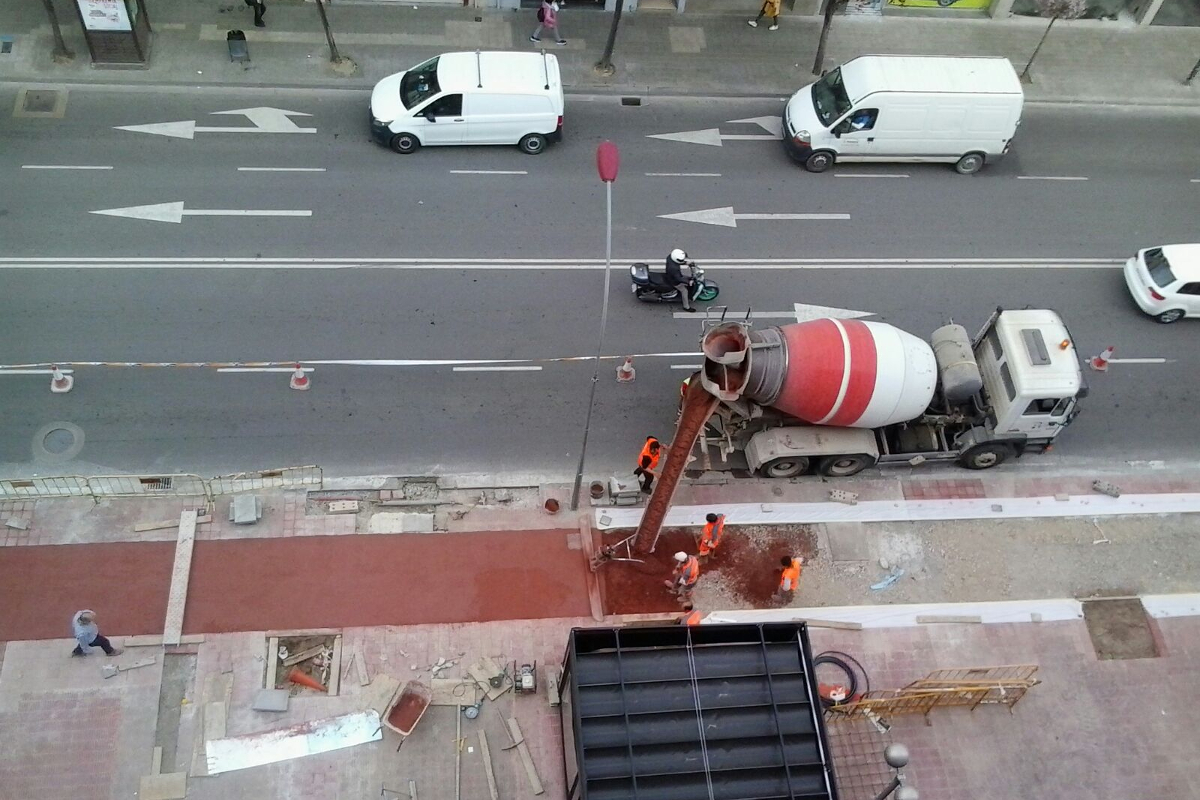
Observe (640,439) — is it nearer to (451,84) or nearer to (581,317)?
(581,317)

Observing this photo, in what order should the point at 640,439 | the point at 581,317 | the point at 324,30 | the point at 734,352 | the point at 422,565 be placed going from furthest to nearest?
the point at 324,30 < the point at 581,317 < the point at 640,439 < the point at 422,565 < the point at 734,352

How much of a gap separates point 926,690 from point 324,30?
2238 centimetres

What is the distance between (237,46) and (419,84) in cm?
536

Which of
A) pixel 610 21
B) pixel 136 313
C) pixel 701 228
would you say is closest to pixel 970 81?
pixel 701 228

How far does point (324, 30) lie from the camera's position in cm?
2686

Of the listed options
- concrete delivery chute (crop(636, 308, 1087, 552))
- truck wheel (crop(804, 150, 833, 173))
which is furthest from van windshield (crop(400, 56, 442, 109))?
concrete delivery chute (crop(636, 308, 1087, 552))

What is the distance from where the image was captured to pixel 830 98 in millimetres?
24859

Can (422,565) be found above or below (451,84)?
below

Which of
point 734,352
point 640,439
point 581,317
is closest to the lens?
point 734,352

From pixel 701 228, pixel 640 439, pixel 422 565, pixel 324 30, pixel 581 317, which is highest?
pixel 324 30

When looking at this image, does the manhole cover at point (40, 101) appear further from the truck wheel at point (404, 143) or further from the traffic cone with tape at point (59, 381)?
the truck wheel at point (404, 143)

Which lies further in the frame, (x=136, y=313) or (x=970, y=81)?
(x=970, y=81)

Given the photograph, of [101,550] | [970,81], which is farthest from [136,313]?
[970,81]

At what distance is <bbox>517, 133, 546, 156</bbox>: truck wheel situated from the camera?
24.7 m
